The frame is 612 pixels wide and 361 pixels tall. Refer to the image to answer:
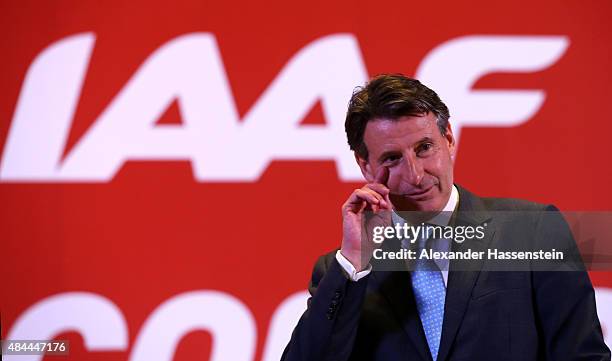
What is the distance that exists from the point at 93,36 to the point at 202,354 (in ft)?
4.25

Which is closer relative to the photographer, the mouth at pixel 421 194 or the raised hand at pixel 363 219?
the raised hand at pixel 363 219

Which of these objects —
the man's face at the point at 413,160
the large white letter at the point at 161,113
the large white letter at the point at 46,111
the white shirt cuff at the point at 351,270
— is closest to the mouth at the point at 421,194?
the man's face at the point at 413,160

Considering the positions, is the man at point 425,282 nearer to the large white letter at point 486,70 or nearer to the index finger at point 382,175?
the index finger at point 382,175

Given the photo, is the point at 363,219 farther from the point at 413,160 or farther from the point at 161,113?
the point at 161,113

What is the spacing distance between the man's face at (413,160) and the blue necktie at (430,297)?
11cm

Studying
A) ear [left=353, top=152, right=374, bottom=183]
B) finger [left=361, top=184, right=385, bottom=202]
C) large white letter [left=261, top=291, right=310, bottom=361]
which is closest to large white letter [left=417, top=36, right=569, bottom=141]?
large white letter [left=261, top=291, right=310, bottom=361]

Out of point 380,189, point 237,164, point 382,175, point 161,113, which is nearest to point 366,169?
point 382,175

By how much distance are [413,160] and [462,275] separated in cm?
29

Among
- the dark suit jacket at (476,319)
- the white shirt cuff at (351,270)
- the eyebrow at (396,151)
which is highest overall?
the eyebrow at (396,151)

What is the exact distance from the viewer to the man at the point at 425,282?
172 centimetres

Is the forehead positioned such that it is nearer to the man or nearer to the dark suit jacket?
the man

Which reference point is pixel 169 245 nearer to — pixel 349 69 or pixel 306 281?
pixel 306 281

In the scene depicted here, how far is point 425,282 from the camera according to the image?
5.96ft

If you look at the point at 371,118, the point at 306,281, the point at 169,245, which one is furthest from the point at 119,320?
the point at 371,118
